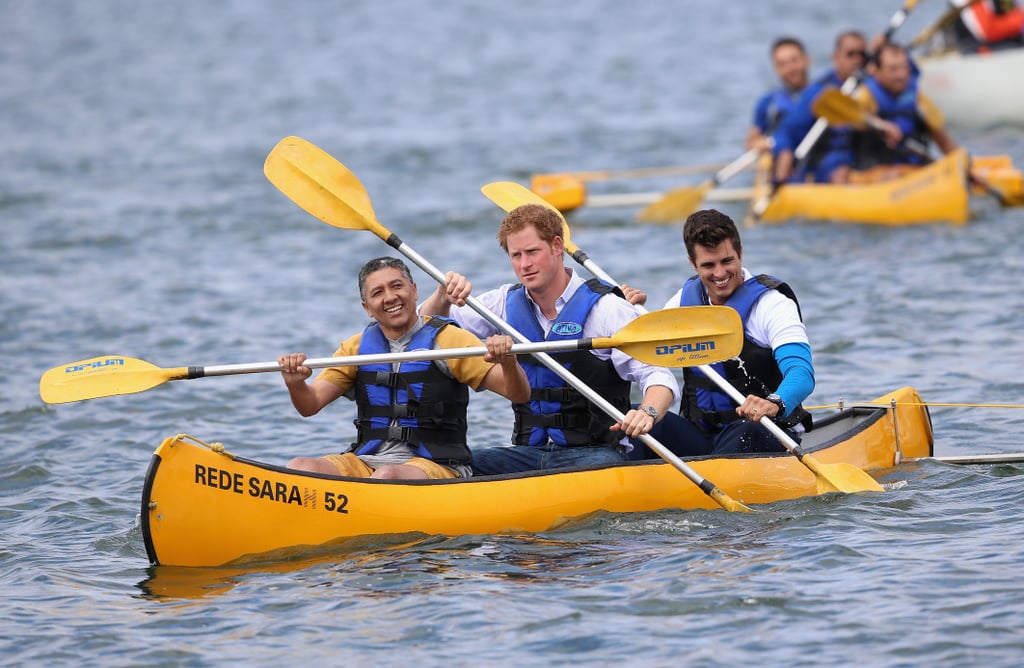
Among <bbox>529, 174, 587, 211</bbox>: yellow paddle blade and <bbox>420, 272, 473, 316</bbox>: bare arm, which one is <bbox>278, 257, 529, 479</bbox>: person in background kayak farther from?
<bbox>529, 174, 587, 211</bbox>: yellow paddle blade

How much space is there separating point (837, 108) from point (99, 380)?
7.17m

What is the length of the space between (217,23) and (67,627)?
102 feet

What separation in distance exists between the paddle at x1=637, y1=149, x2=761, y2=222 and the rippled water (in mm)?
295

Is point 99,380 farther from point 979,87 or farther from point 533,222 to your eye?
point 979,87

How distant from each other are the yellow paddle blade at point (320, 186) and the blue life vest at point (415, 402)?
34.1 inches

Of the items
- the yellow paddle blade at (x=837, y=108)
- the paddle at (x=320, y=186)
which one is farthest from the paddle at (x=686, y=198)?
the paddle at (x=320, y=186)

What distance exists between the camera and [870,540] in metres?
5.38

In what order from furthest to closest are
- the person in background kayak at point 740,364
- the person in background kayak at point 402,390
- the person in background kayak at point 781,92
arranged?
the person in background kayak at point 781,92 → the person in background kayak at point 740,364 → the person in background kayak at point 402,390

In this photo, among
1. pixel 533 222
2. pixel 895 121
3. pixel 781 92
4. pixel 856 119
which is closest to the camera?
pixel 533 222

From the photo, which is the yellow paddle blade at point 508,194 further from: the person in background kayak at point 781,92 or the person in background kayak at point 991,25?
the person in background kayak at point 991,25

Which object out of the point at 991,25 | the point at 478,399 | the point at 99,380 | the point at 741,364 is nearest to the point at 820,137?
the point at 478,399

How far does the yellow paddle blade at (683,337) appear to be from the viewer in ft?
18.1

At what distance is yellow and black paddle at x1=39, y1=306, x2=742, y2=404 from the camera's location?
5.45 m

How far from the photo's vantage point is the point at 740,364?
19.6 feet
